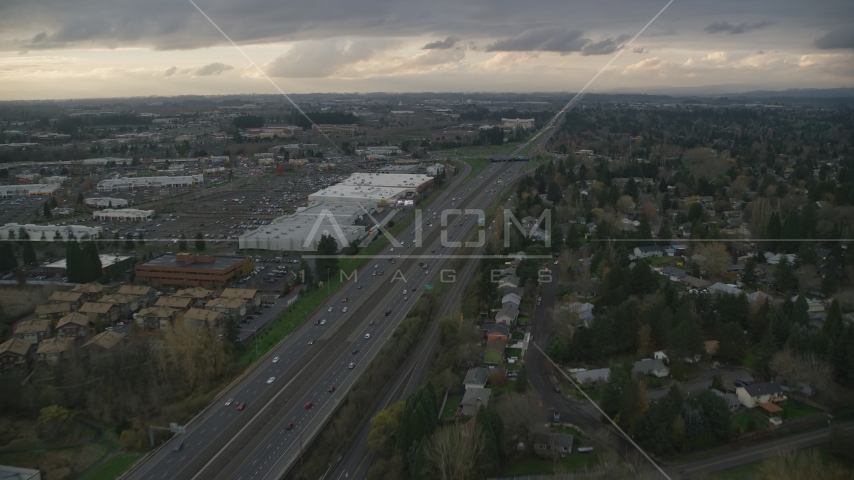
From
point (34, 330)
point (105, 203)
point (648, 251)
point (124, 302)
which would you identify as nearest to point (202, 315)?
point (124, 302)

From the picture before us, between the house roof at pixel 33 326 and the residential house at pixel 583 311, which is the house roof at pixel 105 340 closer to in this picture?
the house roof at pixel 33 326

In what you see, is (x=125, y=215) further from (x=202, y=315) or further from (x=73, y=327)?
(x=202, y=315)

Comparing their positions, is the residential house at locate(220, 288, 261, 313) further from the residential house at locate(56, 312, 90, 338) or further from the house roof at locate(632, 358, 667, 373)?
the house roof at locate(632, 358, 667, 373)

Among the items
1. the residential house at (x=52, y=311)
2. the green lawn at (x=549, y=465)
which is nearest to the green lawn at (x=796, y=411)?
the green lawn at (x=549, y=465)

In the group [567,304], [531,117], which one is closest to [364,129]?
[531,117]

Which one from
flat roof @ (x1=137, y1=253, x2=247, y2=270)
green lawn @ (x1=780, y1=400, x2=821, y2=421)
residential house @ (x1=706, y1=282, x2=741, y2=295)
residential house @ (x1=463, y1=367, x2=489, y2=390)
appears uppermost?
flat roof @ (x1=137, y1=253, x2=247, y2=270)

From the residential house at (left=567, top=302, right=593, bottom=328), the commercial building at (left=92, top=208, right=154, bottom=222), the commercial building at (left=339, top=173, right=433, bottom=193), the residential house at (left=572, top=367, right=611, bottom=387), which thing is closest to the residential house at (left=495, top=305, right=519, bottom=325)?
the residential house at (left=567, top=302, right=593, bottom=328)
